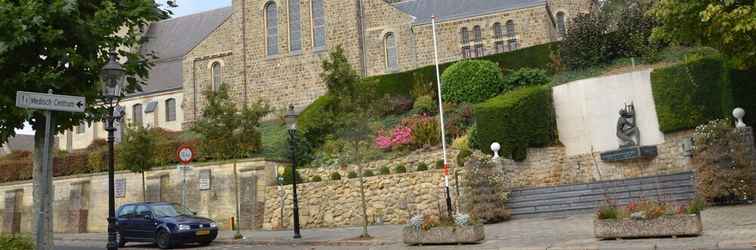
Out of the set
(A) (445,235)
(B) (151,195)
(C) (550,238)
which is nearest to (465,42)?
(B) (151,195)

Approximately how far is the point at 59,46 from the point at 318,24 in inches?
1170

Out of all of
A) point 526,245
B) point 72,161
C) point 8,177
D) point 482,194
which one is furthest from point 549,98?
point 8,177

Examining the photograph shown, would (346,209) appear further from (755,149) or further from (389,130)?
(755,149)

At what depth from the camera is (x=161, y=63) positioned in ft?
166

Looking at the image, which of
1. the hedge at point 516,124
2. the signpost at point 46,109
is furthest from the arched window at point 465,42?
the signpost at point 46,109

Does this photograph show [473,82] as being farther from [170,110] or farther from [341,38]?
[170,110]

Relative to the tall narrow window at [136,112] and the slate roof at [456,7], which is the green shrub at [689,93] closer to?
the slate roof at [456,7]

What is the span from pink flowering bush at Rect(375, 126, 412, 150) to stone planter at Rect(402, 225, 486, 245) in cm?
1028

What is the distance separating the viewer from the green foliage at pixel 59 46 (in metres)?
8.80

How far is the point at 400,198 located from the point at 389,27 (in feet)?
61.3

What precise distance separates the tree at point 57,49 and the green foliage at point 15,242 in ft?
0.93

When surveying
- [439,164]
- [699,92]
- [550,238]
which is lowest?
[550,238]

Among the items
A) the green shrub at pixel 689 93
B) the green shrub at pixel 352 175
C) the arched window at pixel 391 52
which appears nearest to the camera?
the green shrub at pixel 689 93

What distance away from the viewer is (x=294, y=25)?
39.3 m
